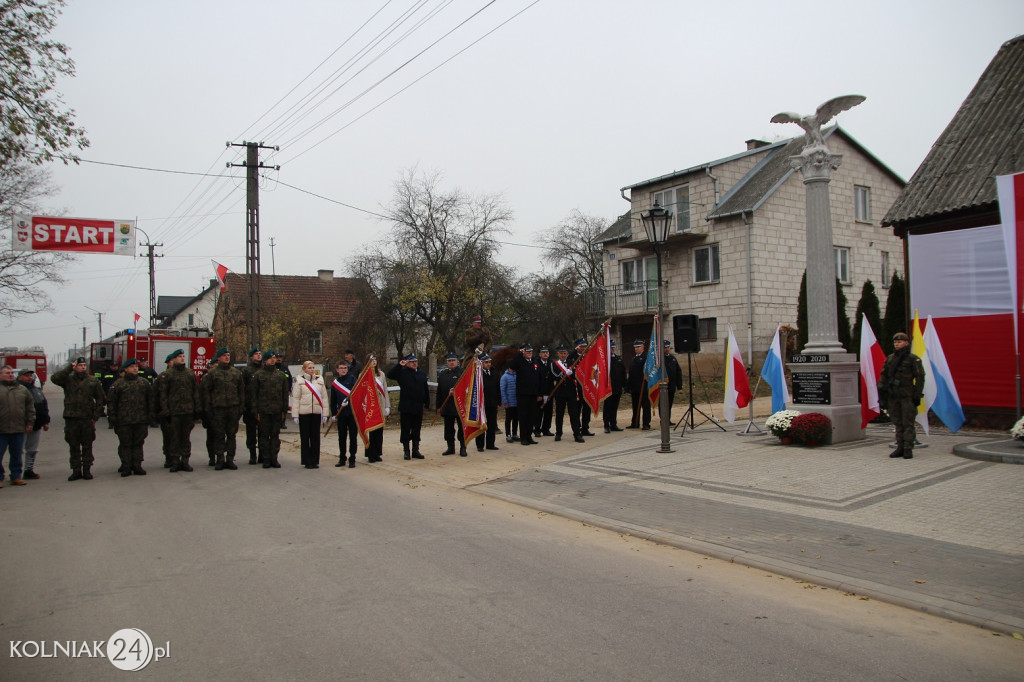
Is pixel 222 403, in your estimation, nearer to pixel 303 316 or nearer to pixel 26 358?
pixel 303 316

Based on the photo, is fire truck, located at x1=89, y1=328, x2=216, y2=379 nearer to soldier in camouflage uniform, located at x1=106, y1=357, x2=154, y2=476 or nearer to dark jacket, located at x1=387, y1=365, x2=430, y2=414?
soldier in camouflage uniform, located at x1=106, y1=357, x2=154, y2=476

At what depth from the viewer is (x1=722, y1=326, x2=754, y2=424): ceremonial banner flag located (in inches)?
575

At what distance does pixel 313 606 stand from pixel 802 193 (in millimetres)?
29585

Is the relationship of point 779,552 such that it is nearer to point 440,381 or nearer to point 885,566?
point 885,566

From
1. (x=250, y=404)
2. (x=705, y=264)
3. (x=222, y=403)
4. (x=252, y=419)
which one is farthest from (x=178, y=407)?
(x=705, y=264)

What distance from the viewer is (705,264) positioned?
102 ft

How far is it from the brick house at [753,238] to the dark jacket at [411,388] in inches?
692

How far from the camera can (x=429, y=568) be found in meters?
6.22

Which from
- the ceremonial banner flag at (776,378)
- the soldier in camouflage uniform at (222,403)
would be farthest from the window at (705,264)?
the soldier in camouflage uniform at (222,403)

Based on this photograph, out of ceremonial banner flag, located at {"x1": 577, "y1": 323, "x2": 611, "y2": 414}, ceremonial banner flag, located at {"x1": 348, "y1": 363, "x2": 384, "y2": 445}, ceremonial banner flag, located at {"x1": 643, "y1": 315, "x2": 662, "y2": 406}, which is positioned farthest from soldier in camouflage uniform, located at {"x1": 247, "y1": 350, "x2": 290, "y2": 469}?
ceremonial banner flag, located at {"x1": 643, "y1": 315, "x2": 662, "y2": 406}

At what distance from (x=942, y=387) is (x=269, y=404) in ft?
37.9

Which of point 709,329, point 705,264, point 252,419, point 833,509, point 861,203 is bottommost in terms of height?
point 833,509

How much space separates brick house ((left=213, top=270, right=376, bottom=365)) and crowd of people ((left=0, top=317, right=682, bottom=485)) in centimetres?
1276

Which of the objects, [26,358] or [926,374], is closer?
[926,374]
